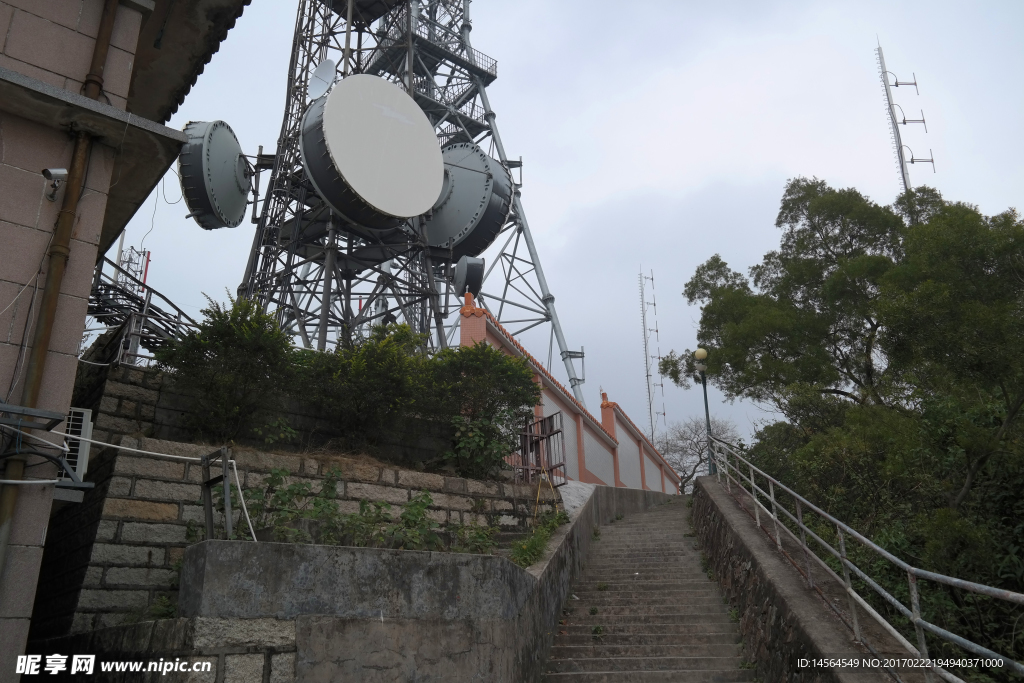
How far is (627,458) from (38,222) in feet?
59.5

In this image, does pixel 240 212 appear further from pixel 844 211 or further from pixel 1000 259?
pixel 844 211

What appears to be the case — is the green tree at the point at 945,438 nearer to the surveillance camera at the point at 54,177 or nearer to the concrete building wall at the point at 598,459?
the concrete building wall at the point at 598,459

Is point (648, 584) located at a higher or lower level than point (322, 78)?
lower

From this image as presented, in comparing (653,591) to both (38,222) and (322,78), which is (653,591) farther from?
(322,78)

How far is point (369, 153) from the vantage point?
15203 mm

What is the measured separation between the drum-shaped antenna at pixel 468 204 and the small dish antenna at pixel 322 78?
4133 millimetres

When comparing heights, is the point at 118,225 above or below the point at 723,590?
Answer: above

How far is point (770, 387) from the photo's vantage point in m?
18.2

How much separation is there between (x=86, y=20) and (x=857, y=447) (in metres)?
10.9

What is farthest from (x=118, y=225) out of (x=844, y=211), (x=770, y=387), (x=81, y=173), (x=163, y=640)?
(x=844, y=211)

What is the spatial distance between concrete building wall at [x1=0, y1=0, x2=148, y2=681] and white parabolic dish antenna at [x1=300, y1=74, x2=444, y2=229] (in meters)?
7.58

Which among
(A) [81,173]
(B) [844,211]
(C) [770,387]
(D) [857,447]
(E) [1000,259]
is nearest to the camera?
(A) [81,173]

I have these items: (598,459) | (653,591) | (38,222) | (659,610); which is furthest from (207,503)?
(598,459)

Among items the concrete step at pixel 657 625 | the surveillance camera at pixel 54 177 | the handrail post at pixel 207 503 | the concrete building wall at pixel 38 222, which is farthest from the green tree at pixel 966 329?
the surveillance camera at pixel 54 177
